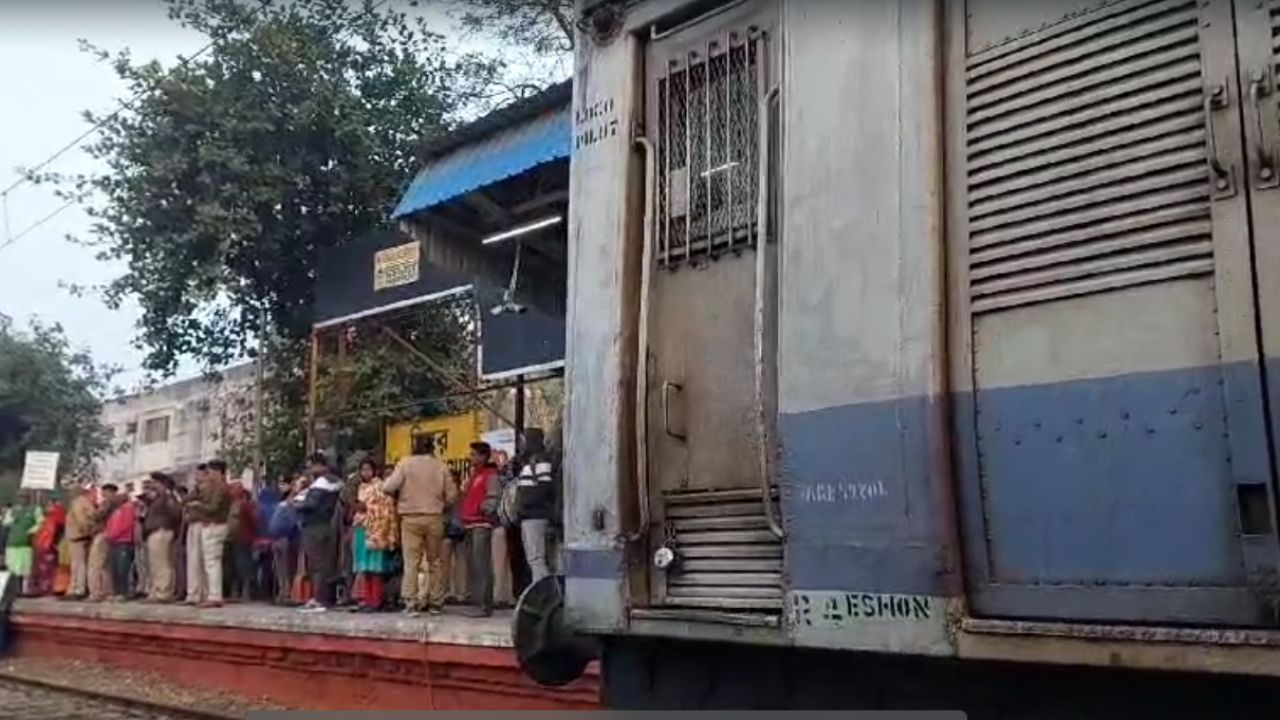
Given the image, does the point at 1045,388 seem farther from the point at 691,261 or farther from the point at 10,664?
the point at 10,664

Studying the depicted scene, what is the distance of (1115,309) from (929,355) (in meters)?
0.37

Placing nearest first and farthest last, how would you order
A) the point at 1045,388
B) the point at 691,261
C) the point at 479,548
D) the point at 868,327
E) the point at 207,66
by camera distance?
1. the point at 1045,388
2. the point at 868,327
3. the point at 691,261
4. the point at 479,548
5. the point at 207,66

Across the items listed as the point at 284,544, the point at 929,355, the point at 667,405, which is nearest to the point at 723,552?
the point at 667,405

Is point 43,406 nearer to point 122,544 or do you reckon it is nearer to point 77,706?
point 122,544

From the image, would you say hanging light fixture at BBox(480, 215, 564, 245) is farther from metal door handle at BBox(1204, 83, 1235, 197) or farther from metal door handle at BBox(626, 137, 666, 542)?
metal door handle at BBox(1204, 83, 1235, 197)

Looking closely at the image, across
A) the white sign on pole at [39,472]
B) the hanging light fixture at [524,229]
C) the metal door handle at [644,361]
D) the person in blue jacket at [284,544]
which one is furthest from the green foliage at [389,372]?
the metal door handle at [644,361]

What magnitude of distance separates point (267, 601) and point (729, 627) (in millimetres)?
10912

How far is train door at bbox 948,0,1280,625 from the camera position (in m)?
1.98

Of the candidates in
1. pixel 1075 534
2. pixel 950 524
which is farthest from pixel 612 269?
pixel 1075 534

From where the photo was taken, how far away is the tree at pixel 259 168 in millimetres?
16141

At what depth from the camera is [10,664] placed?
46.9 feet

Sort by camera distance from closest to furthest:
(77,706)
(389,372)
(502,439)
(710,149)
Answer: (710,149) < (77,706) < (502,439) < (389,372)

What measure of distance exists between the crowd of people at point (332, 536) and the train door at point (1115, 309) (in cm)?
662

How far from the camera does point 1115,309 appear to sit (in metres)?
2.13
